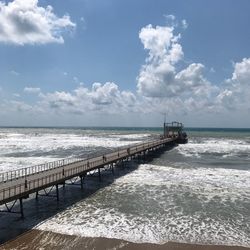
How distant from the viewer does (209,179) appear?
3859cm

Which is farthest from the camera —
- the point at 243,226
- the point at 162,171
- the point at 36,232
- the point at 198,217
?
the point at 162,171

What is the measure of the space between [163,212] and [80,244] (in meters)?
8.39

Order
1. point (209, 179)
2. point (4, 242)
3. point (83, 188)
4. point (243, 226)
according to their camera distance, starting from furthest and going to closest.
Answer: point (209, 179)
point (83, 188)
point (243, 226)
point (4, 242)

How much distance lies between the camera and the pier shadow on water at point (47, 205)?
21.3 m

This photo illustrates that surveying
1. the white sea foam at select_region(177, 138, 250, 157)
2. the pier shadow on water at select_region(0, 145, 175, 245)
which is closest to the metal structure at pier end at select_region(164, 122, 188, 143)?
the white sea foam at select_region(177, 138, 250, 157)

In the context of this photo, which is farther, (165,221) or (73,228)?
(165,221)

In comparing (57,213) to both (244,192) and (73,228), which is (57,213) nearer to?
(73,228)

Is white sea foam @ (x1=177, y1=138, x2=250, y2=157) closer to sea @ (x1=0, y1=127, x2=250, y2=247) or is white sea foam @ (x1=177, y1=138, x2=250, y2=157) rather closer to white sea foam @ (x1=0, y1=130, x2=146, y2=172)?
white sea foam @ (x1=0, y1=130, x2=146, y2=172)

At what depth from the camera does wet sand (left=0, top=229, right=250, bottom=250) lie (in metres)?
18.5

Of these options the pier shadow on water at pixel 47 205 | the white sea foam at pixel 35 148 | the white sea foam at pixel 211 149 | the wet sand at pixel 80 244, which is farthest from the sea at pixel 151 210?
the white sea foam at pixel 211 149

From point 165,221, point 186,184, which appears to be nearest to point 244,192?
point 186,184

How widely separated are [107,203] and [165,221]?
20.6ft

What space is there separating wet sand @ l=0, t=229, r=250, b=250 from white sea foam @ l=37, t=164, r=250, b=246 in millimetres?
728

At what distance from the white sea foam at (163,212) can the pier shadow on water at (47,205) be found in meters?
0.89
